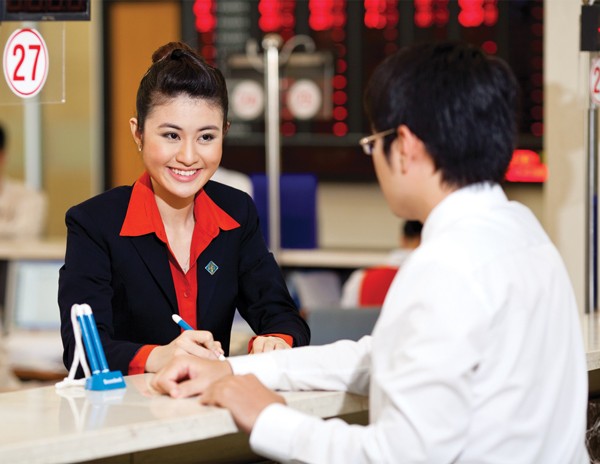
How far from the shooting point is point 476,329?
149 cm

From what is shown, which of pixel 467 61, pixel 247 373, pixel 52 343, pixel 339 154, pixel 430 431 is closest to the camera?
pixel 430 431

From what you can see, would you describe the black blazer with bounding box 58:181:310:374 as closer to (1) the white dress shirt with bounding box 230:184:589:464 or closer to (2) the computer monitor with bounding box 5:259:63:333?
(1) the white dress shirt with bounding box 230:184:589:464

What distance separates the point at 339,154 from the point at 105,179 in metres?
1.92

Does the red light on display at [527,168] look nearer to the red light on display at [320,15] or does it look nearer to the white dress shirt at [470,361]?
the red light on display at [320,15]

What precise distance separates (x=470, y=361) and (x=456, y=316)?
0.06 metres

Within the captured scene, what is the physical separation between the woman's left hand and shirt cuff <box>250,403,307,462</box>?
46 centimetres

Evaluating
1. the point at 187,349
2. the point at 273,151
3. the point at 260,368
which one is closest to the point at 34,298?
the point at 273,151

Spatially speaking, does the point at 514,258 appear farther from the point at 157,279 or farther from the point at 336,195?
the point at 336,195

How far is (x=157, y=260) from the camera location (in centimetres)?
218

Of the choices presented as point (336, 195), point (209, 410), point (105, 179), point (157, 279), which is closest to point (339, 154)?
point (336, 195)

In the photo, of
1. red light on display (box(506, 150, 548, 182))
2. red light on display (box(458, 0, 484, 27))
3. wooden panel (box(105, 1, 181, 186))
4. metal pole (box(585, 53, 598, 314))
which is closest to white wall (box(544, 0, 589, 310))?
metal pole (box(585, 53, 598, 314))

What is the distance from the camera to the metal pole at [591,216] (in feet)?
9.59

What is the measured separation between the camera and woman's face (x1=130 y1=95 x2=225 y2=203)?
212 cm

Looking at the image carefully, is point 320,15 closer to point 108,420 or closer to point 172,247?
point 172,247
